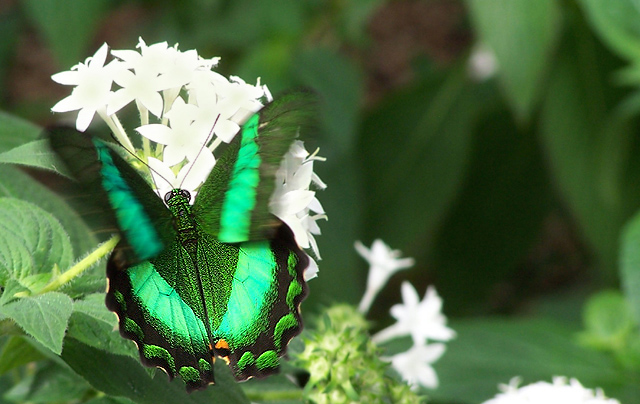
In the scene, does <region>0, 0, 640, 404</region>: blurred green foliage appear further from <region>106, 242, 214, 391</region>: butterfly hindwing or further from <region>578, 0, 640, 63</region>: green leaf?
<region>106, 242, 214, 391</region>: butterfly hindwing

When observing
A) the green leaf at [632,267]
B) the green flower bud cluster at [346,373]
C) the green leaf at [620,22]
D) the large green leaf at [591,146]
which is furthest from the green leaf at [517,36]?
the green flower bud cluster at [346,373]

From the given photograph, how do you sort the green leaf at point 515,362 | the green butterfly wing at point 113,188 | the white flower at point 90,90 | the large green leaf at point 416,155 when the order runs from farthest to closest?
the large green leaf at point 416,155
the green leaf at point 515,362
the white flower at point 90,90
the green butterfly wing at point 113,188

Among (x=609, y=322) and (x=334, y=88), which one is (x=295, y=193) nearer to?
(x=609, y=322)

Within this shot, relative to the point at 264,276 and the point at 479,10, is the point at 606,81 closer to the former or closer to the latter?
the point at 479,10

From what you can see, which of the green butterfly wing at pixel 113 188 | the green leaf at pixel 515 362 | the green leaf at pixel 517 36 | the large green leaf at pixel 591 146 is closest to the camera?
the green butterfly wing at pixel 113 188

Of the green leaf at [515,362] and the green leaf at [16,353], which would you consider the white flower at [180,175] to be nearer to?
the green leaf at [16,353]

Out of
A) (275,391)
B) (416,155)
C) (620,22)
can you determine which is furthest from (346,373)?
(416,155)

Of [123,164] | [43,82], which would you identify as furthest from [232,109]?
[43,82]
